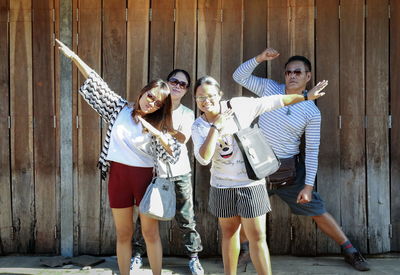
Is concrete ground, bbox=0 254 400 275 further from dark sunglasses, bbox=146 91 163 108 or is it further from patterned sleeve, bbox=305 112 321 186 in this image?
dark sunglasses, bbox=146 91 163 108

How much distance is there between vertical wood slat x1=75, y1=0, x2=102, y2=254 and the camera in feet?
16.5

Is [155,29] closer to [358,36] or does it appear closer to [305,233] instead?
[358,36]

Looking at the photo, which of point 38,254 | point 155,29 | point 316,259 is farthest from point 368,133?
point 38,254

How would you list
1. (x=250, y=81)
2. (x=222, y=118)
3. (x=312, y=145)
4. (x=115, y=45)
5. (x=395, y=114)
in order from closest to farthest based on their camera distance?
1. (x=222, y=118)
2. (x=312, y=145)
3. (x=250, y=81)
4. (x=395, y=114)
5. (x=115, y=45)

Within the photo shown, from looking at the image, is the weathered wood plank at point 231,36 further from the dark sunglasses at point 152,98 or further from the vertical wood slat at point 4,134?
the vertical wood slat at point 4,134

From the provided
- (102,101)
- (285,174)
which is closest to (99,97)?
(102,101)

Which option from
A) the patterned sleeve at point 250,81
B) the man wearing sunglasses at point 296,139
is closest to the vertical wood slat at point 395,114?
the man wearing sunglasses at point 296,139

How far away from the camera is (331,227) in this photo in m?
4.69

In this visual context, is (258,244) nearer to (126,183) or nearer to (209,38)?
(126,183)

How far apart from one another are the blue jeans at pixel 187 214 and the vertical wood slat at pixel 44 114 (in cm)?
125

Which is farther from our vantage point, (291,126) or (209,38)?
(209,38)

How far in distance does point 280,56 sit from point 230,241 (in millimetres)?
1849

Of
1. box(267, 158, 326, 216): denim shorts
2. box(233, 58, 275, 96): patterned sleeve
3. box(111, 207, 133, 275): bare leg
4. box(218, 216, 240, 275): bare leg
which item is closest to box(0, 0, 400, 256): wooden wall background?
box(233, 58, 275, 96): patterned sleeve

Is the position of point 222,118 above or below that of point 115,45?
below
